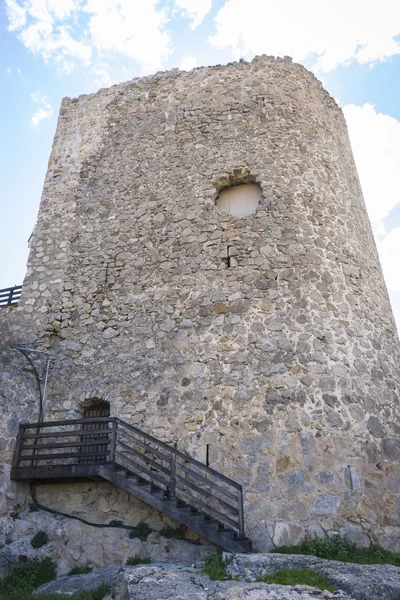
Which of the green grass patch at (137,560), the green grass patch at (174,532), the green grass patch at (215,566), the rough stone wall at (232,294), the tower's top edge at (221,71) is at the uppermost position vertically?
the tower's top edge at (221,71)

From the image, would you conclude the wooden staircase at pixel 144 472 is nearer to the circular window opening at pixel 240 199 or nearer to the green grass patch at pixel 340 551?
the green grass patch at pixel 340 551

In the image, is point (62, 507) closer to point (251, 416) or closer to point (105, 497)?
point (105, 497)

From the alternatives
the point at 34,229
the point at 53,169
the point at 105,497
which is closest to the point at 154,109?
the point at 53,169

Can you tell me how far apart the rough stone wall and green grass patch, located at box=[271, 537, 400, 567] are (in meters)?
0.23

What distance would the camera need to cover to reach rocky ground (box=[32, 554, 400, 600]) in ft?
18.7

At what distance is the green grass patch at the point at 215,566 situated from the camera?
258 inches

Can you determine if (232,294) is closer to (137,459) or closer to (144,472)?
(137,459)

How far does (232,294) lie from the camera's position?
Answer: 10.6m

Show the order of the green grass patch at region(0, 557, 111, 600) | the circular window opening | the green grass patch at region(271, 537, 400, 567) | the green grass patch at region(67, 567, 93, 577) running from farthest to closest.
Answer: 1. the circular window opening
2. the green grass patch at region(67, 567, 93, 577)
3. the green grass patch at region(271, 537, 400, 567)
4. the green grass patch at region(0, 557, 111, 600)

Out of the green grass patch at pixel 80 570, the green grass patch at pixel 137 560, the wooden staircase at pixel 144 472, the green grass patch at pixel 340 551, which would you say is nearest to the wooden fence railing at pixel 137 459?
the wooden staircase at pixel 144 472

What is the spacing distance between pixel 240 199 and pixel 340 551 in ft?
25.6

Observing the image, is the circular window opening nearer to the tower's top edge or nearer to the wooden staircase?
the tower's top edge

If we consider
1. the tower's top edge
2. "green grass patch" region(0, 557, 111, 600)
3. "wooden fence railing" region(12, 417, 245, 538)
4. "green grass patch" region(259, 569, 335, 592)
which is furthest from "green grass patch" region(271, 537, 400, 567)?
the tower's top edge

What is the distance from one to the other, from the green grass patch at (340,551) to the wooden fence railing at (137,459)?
3.27 feet
